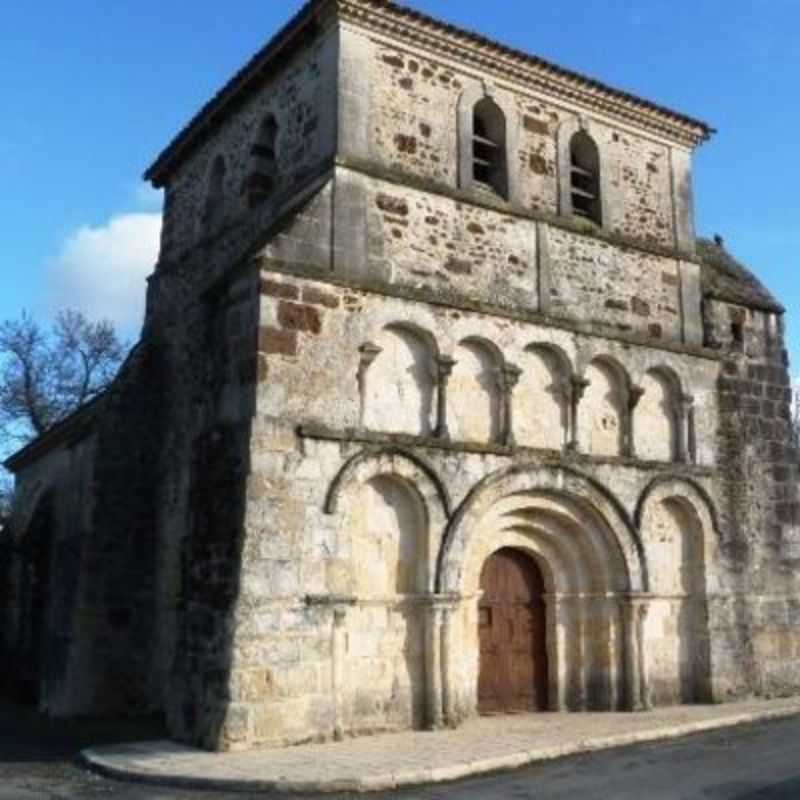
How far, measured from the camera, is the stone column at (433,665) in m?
10.6

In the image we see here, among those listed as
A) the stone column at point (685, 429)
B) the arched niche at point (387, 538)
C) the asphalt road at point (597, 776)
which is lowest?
the asphalt road at point (597, 776)

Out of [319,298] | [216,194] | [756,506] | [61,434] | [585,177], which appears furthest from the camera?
[61,434]

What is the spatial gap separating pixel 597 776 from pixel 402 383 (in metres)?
4.63

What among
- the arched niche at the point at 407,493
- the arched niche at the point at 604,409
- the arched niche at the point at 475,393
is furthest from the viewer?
the arched niche at the point at 604,409

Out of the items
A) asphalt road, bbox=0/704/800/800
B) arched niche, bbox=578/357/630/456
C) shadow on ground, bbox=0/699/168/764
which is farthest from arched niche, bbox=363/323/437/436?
shadow on ground, bbox=0/699/168/764

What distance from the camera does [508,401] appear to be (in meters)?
11.9

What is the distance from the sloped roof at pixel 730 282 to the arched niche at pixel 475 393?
421 centimetres

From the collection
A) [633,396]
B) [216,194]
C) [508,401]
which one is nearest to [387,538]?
[508,401]

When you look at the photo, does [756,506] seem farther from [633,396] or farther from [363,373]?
[363,373]

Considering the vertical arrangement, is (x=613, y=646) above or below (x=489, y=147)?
below

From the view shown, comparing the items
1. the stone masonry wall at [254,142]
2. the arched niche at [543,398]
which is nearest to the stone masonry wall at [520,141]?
the stone masonry wall at [254,142]

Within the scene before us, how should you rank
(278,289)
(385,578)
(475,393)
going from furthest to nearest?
1. (475,393)
2. (385,578)
3. (278,289)

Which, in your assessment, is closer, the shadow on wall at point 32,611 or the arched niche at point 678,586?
the arched niche at point 678,586

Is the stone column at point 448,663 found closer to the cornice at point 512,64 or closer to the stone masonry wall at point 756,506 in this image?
the stone masonry wall at point 756,506
